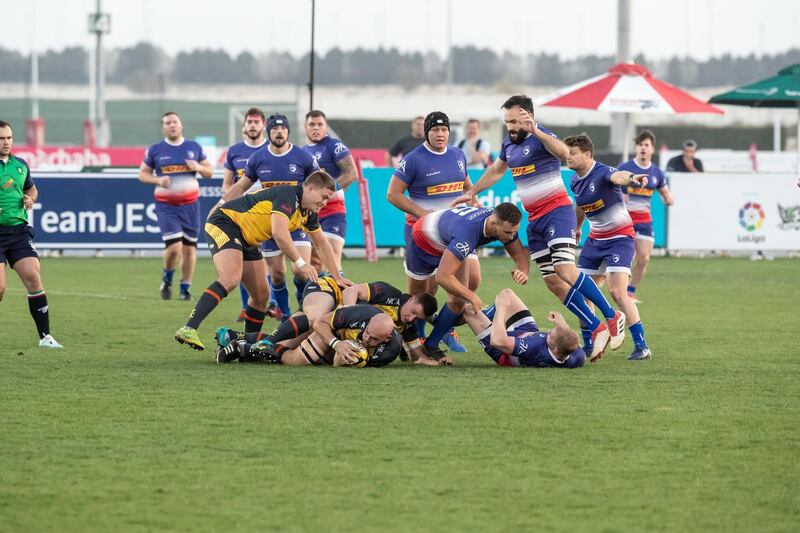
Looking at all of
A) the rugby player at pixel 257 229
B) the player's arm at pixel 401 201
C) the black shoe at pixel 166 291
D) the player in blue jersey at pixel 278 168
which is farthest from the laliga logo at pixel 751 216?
the rugby player at pixel 257 229

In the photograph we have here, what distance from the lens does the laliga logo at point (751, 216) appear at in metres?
23.9

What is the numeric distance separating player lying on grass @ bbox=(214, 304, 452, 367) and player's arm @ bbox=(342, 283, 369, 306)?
0.18 meters

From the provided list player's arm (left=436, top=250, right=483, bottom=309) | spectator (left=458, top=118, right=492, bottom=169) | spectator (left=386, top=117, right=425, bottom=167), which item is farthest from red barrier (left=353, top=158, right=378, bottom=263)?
player's arm (left=436, top=250, right=483, bottom=309)

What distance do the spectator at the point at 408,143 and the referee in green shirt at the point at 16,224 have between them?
10215 mm

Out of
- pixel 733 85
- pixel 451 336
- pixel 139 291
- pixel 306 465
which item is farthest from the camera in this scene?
pixel 733 85

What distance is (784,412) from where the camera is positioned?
8.30m

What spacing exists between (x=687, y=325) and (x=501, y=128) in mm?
38798

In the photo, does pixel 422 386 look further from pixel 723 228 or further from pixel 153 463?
pixel 723 228

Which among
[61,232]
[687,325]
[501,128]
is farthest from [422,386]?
[501,128]

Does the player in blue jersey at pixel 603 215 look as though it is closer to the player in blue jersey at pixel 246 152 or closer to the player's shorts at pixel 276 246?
the player's shorts at pixel 276 246

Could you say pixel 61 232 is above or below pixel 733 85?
below

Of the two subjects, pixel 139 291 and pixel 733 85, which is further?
pixel 733 85

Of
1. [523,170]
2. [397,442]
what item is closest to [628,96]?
[523,170]

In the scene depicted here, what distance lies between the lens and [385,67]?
79438mm
